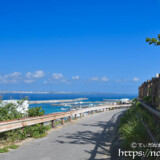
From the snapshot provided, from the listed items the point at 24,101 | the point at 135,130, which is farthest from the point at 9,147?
the point at 135,130

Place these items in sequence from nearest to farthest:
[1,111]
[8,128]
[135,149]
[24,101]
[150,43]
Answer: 1. [135,149]
2. [150,43]
3. [8,128]
4. [1,111]
5. [24,101]

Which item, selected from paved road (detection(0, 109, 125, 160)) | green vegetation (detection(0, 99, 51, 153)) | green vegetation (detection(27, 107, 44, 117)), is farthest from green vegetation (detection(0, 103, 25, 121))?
paved road (detection(0, 109, 125, 160))

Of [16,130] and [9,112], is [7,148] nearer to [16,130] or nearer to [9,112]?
[16,130]

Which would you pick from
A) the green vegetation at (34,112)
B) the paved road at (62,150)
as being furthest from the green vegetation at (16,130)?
the paved road at (62,150)

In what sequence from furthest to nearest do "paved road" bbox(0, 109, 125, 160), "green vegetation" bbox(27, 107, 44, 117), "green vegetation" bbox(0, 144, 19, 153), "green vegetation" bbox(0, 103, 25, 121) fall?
1. "green vegetation" bbox(27, 107, 44, 117)
2. "green vegetation" bbox(0, 103, 25, 121)
3. "green vegetation" bbox(0, 144, 19, 153)
4. "paved road" bbox(0, 109, 125, 160)

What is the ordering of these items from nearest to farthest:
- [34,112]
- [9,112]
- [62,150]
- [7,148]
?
1. [62,150]
2. [7,148]
3. [9,112]
4. [34,112]

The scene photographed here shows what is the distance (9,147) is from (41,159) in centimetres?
219

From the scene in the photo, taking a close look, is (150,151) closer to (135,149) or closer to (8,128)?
(135,149)

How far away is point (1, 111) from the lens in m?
10.6

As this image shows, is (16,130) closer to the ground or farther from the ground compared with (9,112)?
closer to the ground

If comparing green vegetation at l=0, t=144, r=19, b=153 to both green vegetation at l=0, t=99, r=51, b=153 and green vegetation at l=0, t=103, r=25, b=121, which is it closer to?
green vegetation at l=0, t=99, r=51, b=153

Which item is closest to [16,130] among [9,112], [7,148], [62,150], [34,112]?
[9,112]

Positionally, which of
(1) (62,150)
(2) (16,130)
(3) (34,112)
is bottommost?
(1) (62,150)

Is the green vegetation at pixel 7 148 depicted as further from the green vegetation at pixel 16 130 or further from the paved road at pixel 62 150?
the paved road at pixel 62 150
